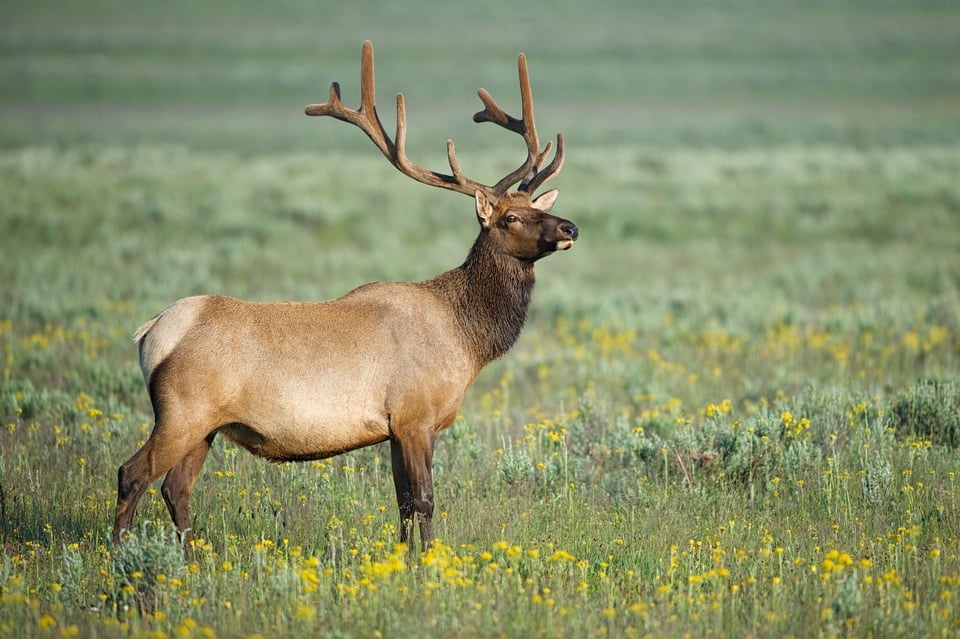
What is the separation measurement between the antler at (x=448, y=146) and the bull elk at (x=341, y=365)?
0.26m

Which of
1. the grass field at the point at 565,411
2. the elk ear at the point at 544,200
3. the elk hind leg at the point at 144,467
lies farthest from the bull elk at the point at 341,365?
the grass field at the point at 565,411

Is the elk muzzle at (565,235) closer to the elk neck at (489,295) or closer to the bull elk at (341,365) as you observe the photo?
the bull elk at (341,365)

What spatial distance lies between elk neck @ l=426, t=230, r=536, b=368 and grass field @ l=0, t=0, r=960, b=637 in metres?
1.01

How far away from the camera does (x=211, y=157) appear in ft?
99.9

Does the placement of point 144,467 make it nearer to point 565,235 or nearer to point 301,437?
point 301,437

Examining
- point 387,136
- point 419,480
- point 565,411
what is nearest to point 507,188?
point 387,136

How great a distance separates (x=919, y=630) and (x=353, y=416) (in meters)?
3.12

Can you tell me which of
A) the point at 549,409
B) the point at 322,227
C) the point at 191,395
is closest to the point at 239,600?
the point at 191,395

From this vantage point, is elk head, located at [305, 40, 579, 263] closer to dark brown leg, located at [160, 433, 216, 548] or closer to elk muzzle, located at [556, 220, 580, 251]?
elk muzzle, located at [556, 220, 580, 251]

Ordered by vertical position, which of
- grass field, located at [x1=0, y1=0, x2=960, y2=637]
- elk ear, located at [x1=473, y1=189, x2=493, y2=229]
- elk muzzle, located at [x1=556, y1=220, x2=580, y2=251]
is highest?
elk ear, located at [x1=473, y1=189, x2=493, y2=229]

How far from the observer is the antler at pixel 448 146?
7.09 m

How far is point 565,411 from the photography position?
10.2 m

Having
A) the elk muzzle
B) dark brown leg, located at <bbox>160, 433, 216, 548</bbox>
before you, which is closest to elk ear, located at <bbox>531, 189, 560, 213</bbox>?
the elk muzzle

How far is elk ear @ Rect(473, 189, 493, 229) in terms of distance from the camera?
6759 millimetres
